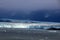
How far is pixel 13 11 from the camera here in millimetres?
578

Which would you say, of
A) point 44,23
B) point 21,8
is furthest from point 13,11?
point 44,23

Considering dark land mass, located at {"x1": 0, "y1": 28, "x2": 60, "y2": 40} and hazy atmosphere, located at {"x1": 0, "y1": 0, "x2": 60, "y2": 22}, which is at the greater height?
hazy atmosphere, located at {"x1": 0, "y1": 0, "x2": 60, "y2": 22}

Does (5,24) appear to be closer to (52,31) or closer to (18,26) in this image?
(18,26)

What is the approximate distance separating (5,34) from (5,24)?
4 cm

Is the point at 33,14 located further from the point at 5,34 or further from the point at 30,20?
the point at 5,34

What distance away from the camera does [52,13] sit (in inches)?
22.8

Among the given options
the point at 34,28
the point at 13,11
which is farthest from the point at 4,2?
the point at 34,28

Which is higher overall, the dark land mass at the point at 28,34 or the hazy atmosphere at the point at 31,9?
the hazy atmosphere at the point at 31,9

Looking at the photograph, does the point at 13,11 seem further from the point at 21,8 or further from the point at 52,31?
the point at 52,31

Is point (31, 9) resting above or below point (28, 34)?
above

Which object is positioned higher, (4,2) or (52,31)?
(4,2)

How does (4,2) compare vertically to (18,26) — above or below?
above

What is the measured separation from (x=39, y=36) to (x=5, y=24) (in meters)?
0.15

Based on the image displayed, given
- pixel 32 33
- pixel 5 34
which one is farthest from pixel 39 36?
pixel 5 34
